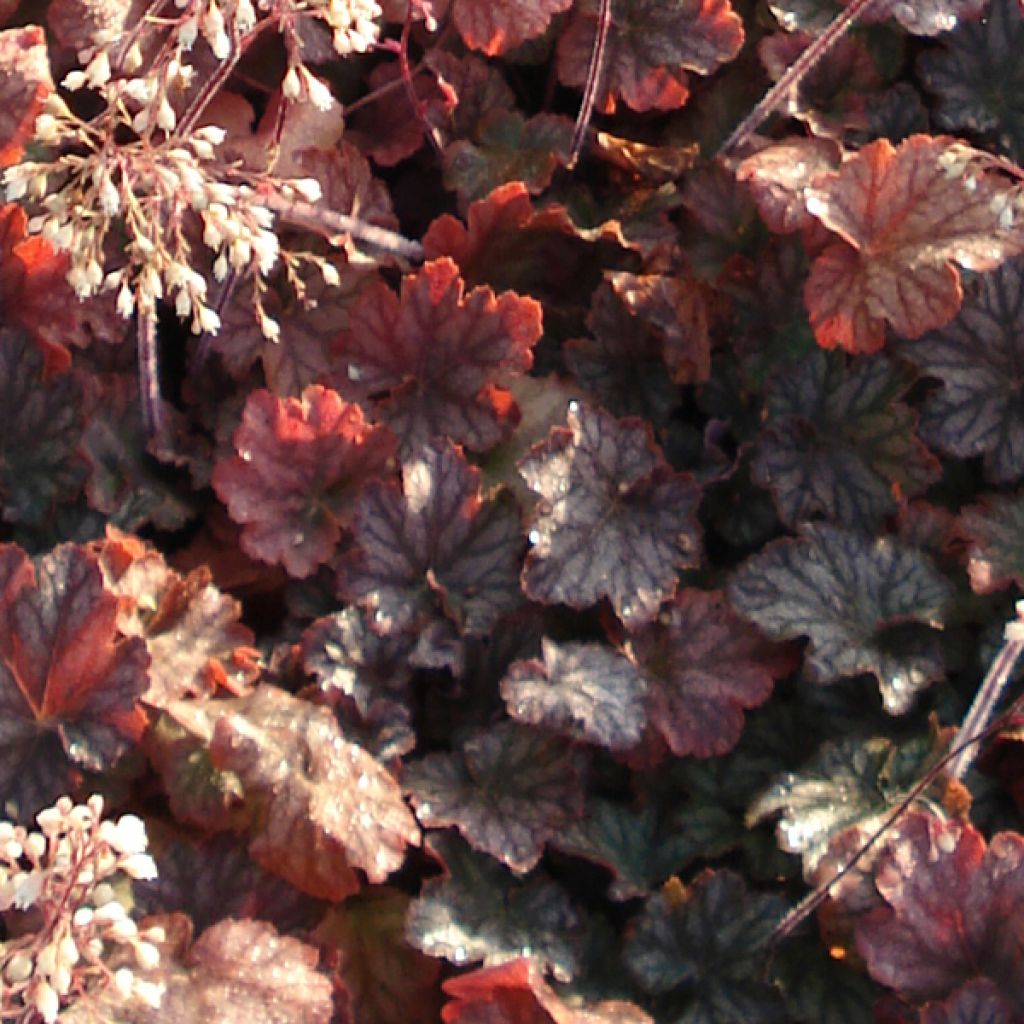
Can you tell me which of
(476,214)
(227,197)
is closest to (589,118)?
(476,214)

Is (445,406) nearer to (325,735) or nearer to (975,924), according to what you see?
(325,735)

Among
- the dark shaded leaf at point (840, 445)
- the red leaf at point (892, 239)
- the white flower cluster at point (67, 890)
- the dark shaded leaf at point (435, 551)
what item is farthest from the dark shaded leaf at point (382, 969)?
the red leaf at point (892, 239)

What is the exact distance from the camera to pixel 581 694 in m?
1.80

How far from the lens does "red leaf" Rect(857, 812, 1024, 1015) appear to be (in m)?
1.66

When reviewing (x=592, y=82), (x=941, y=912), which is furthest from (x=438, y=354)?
(x=941, y=912)

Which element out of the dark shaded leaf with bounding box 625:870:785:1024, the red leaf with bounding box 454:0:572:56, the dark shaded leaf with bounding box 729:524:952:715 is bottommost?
the dark shaded leaf with bounding box 625:870:785:1024

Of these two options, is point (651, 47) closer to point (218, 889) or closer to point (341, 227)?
point (341, 227)

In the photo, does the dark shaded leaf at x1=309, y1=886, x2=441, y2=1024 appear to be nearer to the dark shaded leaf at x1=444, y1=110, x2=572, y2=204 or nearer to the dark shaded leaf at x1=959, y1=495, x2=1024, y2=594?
the dark shaded leaf at x1=959, y1=495, x2=1024, y2=594

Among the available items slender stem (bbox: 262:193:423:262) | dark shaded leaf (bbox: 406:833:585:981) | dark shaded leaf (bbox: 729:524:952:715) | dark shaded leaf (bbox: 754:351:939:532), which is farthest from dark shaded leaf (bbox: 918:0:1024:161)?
dark shaded leaf (bbox: 406:833:585:981)

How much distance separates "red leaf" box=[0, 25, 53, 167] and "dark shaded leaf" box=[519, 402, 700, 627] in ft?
2.62

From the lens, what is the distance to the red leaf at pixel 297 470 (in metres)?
1.91

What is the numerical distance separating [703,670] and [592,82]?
86 cm

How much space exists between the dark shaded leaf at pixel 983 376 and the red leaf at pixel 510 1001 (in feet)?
2.98

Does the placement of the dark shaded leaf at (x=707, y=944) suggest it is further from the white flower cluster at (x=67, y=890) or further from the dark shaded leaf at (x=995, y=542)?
the white flower cluster at (x=67, y=890)
